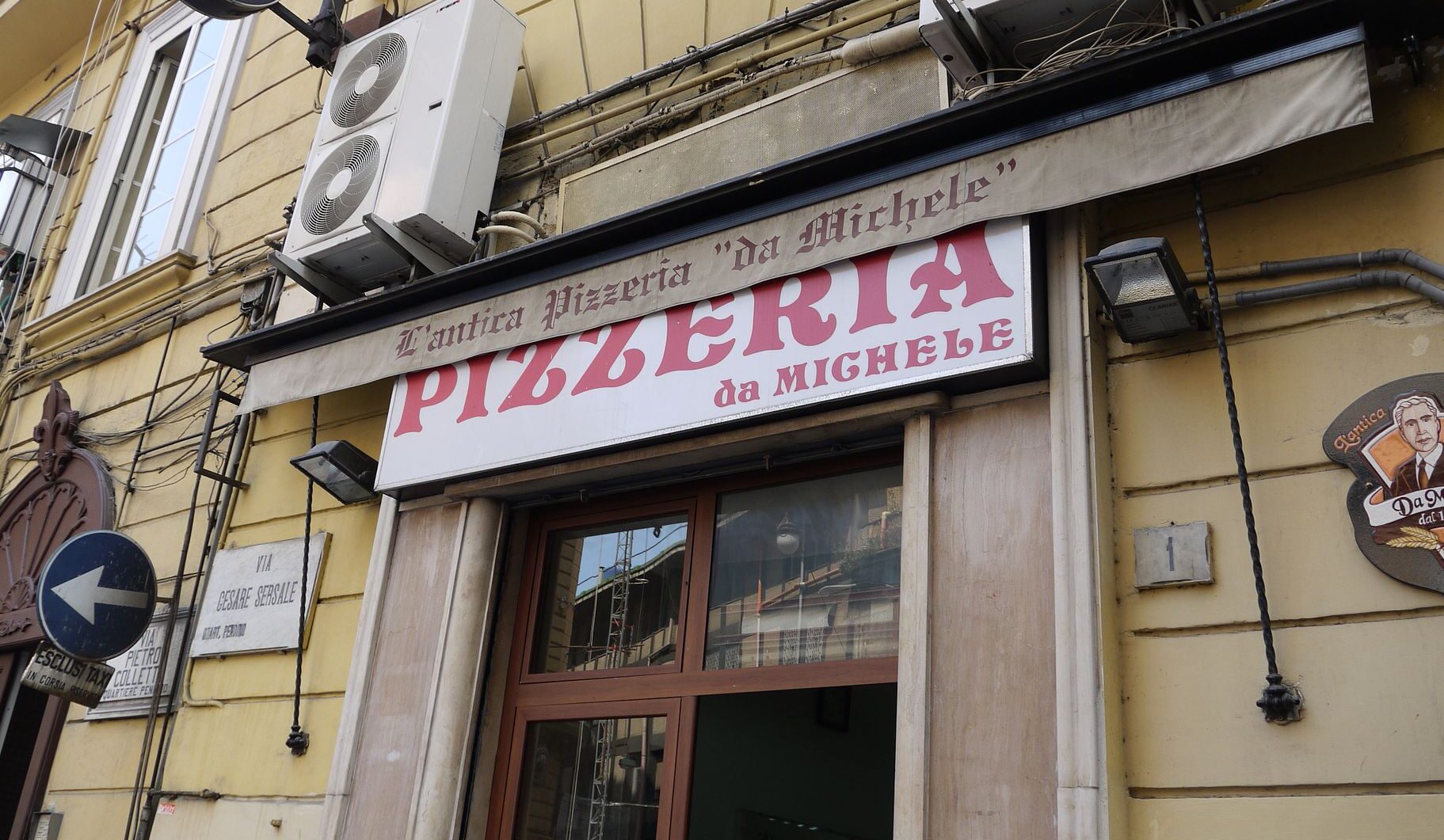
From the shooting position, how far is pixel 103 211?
28.9ft

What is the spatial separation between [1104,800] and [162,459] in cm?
563

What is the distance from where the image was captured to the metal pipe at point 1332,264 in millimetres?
3102

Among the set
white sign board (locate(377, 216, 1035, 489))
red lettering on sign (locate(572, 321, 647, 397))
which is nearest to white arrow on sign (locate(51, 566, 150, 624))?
white sign board (locate(377, 216, 1035, 489))

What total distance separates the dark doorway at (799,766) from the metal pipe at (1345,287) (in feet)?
8.27

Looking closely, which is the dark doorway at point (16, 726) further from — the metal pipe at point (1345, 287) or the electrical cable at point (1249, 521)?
the metal pipe at point (1345, 287)

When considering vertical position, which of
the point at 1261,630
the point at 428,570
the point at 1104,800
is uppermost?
the point at 428,570

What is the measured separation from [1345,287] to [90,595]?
17.0 ft

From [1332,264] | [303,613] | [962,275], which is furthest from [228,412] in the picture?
[1332,264]

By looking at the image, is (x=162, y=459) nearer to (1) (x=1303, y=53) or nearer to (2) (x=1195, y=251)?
(2) (x=1195, y=251)

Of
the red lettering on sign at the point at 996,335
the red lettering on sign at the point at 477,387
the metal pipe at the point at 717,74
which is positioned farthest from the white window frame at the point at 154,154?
the red lettering on sign at the point at 996,335

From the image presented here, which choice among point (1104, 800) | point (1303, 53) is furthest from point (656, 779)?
point (1303, 53)

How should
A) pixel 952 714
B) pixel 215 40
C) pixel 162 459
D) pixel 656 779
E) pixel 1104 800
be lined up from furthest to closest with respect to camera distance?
→ pixel 215 40
pixel 162 459
pixel 656 779
pixel 952 714
pixel 1104 800

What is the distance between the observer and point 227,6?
593cm

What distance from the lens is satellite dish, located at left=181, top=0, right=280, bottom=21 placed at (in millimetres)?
5883
